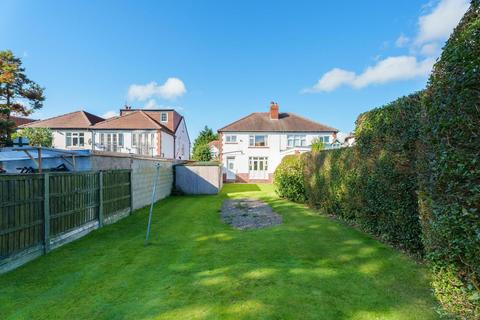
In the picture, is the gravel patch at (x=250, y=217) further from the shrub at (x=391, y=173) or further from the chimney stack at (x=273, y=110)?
the chimney stack at (x=273, y=110)

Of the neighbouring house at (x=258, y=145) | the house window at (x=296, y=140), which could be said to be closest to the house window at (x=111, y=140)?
the neighbouring house at (x=258, y=145)

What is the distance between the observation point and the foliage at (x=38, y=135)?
27.7 metres

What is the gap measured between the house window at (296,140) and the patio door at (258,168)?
3.41m

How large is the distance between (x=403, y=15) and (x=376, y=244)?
1107 centimetres

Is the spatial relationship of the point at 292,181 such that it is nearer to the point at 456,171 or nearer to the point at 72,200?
the point at 72,200

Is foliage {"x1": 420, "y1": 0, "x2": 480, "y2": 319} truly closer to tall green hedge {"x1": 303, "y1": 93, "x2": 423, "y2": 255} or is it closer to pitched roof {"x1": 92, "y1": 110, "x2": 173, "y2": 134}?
tall green hedge {"x1": 303, "y1": 93, "x2": 423, "y2": 255}

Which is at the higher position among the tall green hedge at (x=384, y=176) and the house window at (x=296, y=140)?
the house window at (x=296, y=140)

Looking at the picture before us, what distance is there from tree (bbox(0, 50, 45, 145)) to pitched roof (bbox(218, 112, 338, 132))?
19.9 m

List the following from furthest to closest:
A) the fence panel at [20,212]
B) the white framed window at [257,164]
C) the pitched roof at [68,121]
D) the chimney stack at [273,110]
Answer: the chimney stack at [273,110], the white framed window at [257,164], the pitched roof at [68,121], the fence panel at [20,212]

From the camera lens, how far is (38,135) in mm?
28109

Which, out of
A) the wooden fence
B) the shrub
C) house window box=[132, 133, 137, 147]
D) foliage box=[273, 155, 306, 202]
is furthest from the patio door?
the shrub

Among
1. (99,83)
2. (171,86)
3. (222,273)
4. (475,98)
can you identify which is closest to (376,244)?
(222,273)

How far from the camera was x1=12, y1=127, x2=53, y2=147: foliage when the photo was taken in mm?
27703

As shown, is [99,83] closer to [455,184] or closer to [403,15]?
[403,15]
